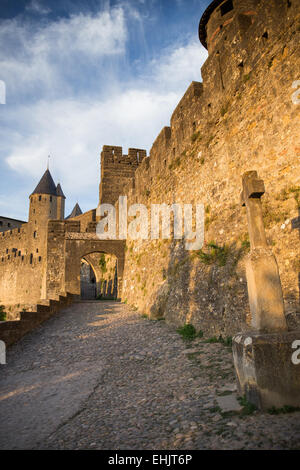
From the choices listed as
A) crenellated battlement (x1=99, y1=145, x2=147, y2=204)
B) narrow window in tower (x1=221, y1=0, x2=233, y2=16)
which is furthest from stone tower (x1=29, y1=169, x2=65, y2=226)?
narrow window in tower (x1=221, y1=0, x2=233, y2=16)

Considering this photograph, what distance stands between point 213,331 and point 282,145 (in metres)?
3.58

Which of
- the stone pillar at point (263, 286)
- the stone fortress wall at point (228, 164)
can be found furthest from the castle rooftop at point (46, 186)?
the stone pillar at point (263, 286)

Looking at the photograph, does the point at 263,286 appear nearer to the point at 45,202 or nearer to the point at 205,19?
the point at 205,19

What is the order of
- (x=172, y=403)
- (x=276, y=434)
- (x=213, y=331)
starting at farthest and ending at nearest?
(x=213, y=331), (x=172, y=403), (x=276, y=434)

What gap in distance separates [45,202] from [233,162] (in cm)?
4321

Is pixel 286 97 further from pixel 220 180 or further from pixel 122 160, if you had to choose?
pixel 122 160

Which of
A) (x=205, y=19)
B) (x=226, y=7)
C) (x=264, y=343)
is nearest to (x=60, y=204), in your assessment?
(x=205, y=19)

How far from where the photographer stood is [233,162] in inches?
245

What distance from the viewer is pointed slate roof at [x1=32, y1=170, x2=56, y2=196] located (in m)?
46.2

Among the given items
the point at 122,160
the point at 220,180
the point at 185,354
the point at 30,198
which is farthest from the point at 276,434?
the point at 30,198

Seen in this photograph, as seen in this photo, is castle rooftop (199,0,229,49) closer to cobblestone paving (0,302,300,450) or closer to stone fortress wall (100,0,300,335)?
stone fortress wall (100,0,300,335)

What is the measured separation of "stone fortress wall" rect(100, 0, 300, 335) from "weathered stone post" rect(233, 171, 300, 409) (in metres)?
1.14

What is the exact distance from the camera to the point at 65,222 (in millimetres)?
14617

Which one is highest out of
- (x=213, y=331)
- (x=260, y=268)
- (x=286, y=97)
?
(x=286, y=97)
